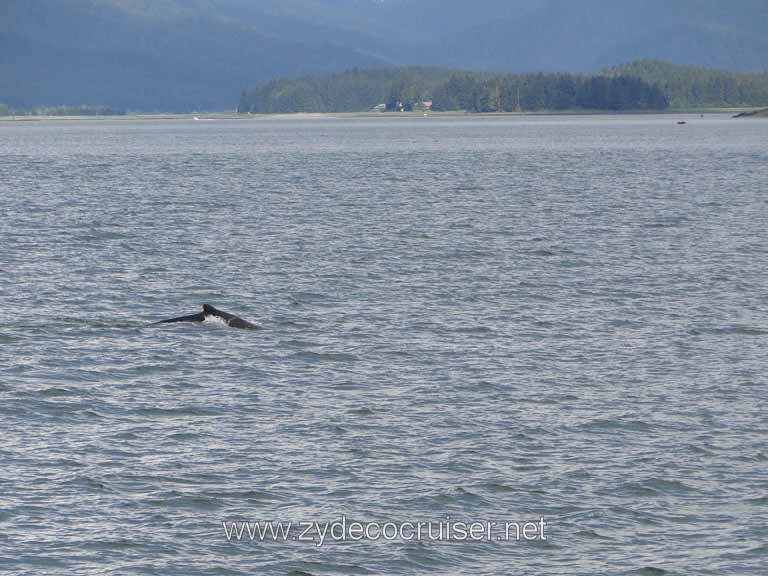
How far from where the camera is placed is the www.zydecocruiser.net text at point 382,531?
880 inches

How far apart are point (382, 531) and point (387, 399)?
28.8ft

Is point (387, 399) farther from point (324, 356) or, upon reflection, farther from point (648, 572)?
point (648, 572)

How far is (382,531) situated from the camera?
74.4 ft

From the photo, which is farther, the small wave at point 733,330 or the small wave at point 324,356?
the small wave at point 733,330

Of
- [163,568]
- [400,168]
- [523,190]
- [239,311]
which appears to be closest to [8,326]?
[239,311]

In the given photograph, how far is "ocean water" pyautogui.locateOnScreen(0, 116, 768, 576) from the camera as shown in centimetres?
2223

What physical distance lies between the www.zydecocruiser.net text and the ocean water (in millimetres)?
158

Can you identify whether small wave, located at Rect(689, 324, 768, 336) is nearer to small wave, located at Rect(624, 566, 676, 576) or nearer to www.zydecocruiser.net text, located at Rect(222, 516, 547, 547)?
www.zydecocruiser.net text, located at Rect(222, 516, 547, 547)

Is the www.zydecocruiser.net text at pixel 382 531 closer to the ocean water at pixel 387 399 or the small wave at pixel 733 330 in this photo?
the ocean water at pixel 387 399

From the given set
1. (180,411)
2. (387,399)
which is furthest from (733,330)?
(180,411)

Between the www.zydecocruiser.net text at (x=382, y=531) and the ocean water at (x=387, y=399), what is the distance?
158mm

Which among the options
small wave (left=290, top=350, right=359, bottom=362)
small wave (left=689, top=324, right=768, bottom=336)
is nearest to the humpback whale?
small wave (left=290, top=350, right=359, bottom=362)

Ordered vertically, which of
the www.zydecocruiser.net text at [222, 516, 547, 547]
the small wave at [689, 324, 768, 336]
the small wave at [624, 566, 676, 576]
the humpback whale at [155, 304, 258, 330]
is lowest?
the small wave at [624, 566, 676, 576]

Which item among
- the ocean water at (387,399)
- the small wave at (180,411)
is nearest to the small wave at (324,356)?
the ocean water at (387,399)
